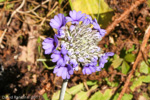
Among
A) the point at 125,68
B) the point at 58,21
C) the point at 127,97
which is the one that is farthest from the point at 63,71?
the point at 127,97

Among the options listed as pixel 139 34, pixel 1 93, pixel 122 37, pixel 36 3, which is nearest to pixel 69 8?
pixel 36 3

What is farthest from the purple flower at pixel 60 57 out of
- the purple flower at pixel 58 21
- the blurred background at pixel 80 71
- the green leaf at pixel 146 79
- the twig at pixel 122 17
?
the green leaf at pixel 146 79

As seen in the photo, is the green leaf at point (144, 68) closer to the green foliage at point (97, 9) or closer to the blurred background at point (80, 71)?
the blurred background at point (80, 71)

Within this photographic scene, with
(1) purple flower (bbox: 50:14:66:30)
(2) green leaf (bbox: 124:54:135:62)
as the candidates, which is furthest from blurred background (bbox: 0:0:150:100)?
(1) purple flower (bbox: 50:14:66:30)

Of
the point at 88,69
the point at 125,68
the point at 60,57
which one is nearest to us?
the point at 60,57

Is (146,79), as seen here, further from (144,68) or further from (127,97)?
(127,97)

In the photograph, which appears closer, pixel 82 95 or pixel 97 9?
pixel 82 95

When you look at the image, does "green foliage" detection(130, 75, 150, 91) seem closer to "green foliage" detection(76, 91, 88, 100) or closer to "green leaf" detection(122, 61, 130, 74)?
"green leaf" detection(122, 61, 130, 74)

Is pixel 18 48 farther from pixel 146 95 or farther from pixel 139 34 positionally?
pixel 146 95
